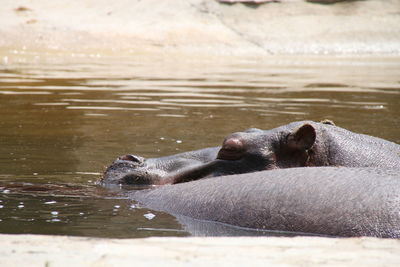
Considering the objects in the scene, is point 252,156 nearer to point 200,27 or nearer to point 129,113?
point 129,113

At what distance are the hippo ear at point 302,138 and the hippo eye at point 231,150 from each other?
266 millimetres

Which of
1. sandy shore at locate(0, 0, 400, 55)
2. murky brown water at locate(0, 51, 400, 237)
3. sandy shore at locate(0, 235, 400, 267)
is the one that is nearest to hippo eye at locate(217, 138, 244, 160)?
murky brown water at locate(0, 51, 400, 237)

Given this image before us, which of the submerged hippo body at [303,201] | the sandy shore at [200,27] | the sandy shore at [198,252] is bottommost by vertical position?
the sandy shore at [200,27]

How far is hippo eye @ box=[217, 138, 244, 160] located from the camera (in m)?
4.57

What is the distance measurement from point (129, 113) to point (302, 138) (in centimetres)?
506

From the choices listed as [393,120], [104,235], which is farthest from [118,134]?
[104,235]

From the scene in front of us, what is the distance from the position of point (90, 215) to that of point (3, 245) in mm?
1367

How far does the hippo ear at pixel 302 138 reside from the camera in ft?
14.7

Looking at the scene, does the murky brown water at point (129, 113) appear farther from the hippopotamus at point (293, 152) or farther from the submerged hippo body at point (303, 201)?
the hippopotamus at point (293, 152)

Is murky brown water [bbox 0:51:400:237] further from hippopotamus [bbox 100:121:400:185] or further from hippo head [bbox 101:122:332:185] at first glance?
hippopotamus [bbox 100:121:400:185]

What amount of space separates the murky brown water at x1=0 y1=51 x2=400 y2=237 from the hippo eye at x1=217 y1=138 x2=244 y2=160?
0.56 meters

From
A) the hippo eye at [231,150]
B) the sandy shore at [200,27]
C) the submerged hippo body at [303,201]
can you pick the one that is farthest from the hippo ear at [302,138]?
the sandy shore at [200,27]

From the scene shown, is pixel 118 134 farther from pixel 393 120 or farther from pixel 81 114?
pixel 393 120

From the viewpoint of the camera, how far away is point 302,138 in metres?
4.53
